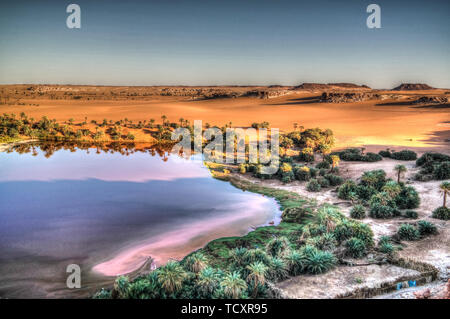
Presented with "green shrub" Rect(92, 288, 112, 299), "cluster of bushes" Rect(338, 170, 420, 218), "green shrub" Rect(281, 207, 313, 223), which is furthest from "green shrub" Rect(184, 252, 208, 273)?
"cluster of bushes" Rect(338, 170, 420, 218)

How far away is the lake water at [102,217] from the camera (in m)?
16.1

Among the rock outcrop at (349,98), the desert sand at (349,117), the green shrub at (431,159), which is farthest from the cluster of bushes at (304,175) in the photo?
the rock outcrop at (349,98)

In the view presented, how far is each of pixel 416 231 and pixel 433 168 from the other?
15773 millimetres

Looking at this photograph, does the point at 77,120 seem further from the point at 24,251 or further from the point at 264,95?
the point at 264,95

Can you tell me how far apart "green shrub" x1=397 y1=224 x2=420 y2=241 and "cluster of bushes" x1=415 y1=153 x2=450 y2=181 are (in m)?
13.8

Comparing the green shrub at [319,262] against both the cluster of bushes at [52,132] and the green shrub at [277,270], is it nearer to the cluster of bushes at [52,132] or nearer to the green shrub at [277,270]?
the green shrub at [277,270]

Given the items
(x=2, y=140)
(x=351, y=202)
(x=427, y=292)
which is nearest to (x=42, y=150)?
(x=2, y=140)

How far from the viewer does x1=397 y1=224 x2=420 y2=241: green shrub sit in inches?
723

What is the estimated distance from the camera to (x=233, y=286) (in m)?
12.3

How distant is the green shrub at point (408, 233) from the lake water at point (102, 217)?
8.54 metres

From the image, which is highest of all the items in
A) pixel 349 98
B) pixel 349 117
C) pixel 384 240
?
pixel 349 98

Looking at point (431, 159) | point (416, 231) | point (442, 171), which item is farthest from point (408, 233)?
point (431, 159)

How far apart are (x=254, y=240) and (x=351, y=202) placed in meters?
11.3

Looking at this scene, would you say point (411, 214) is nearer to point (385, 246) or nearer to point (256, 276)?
point (385, 246)
